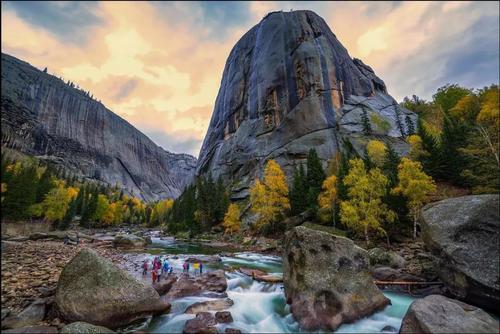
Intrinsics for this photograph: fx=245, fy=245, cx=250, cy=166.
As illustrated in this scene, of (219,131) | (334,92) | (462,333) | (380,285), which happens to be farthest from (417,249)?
(219,131)

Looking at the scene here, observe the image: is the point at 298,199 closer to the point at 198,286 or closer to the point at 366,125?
the point at 198,286

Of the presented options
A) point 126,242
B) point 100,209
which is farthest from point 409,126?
point 100,209

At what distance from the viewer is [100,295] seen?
32.8ft

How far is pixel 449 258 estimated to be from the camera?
1145 cm

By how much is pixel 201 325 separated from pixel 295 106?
2896 inches

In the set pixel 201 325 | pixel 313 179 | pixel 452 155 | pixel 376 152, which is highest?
pixel 376 152

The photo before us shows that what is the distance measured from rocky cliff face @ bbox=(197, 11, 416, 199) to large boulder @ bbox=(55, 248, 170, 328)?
2217 inches

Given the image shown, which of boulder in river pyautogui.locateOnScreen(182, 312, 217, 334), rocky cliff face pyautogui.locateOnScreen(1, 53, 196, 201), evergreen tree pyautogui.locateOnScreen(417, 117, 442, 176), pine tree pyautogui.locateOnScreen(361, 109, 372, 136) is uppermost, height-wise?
rocky cliff face pyautogui.locateOnScreen(1, 53, 196, 201)

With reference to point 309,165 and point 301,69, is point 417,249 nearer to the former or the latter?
point 309,165

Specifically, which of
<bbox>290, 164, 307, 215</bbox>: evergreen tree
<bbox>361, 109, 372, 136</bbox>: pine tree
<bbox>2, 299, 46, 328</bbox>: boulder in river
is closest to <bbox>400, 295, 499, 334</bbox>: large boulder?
<bbox>2, 299, 46, 328</bbox>: boulder in river

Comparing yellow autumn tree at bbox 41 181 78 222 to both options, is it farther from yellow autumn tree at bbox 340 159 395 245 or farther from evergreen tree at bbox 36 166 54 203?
yellow autumn tree at bbox 340 159 395 245

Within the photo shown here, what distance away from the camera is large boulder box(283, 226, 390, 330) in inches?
416

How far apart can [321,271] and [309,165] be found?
39999mm

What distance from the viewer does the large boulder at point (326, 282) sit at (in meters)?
10.6
